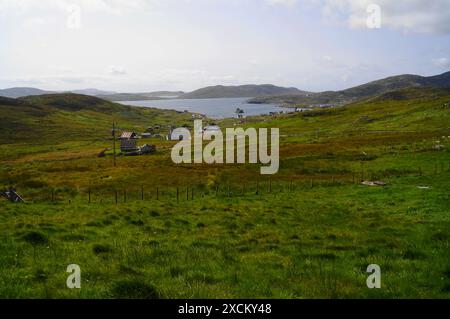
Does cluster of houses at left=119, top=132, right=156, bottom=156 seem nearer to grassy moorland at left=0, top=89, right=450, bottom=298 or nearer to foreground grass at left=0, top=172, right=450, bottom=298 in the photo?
grassy moorland at left=0, top=89, right=450, bottom=298

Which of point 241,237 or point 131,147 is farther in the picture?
point 131,147

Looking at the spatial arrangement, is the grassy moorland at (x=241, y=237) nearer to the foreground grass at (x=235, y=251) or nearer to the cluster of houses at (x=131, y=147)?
the foreground grass at (x=235, y=251)

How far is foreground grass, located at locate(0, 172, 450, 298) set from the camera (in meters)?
11.7

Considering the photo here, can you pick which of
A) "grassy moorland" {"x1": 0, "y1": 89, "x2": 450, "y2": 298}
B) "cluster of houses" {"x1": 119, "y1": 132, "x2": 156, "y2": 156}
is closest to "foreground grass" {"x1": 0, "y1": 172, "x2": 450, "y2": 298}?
"grassy moorland" {"x1": 0, "y1": 89, "x2": 450, "y2": 298}

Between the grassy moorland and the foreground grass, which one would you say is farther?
the grassy moorland

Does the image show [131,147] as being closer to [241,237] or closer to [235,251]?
[241,237]

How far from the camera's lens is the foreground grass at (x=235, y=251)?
38.4ft

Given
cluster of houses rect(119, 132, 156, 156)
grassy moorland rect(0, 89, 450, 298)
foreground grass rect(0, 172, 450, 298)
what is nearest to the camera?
foreground grass rect(0, 172, 450, 298)

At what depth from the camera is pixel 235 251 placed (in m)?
17.8

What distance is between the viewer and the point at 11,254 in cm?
1560

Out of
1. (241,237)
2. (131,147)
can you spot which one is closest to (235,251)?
(241,237)
